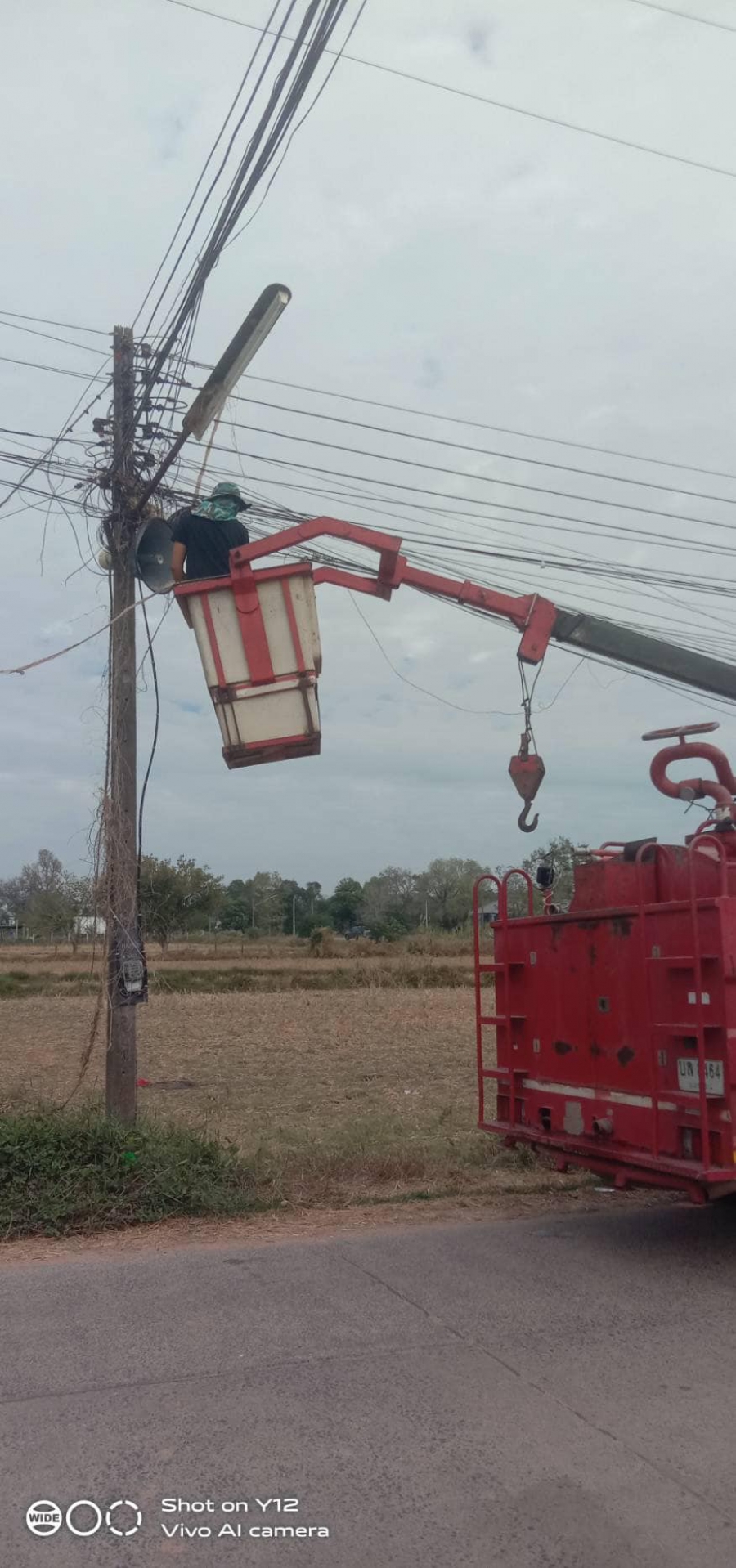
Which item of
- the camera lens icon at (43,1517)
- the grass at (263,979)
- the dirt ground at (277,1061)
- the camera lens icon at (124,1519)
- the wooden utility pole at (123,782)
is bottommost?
the camera lens icon at (124,1519)

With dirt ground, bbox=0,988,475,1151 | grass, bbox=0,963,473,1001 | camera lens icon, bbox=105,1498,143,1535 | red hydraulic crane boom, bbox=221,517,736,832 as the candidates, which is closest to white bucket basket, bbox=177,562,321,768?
red hydraulic crane boom, bbox=221,517,736,832

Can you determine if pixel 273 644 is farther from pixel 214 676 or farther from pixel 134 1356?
pixel 134 1356

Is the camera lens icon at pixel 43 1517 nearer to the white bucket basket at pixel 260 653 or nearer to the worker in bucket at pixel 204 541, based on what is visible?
the white bucket basket at pixel 260 653

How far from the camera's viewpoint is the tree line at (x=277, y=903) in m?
61.1

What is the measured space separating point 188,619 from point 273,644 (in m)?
0.63

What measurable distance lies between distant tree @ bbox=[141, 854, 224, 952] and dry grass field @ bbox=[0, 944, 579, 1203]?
16034 millimetres

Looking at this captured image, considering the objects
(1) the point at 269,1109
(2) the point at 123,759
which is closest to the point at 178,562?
(2) the point at 123,759

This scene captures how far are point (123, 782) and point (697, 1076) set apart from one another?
5.30 m

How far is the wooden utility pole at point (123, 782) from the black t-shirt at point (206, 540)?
1186 millimetres

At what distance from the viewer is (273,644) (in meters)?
8.62

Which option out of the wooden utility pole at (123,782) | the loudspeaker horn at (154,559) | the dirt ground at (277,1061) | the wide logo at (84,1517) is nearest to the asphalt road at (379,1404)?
the wide logo at (84,1517)

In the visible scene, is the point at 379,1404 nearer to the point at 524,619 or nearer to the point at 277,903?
the point at 524,619

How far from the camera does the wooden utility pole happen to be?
984 cm

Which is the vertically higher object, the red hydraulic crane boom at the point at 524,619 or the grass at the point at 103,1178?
the red hydraulic crane boom at the point at 524,619
